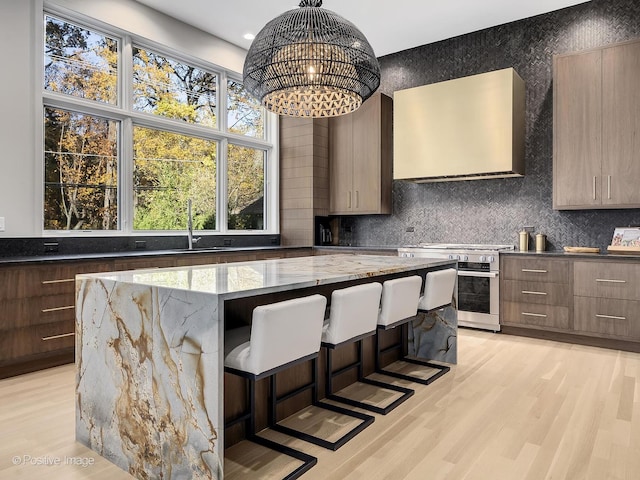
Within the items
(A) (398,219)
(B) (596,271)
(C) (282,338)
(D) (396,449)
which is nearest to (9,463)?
(C) (282,338)

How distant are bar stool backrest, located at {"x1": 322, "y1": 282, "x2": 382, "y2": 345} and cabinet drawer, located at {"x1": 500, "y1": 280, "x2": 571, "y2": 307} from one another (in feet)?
8.27

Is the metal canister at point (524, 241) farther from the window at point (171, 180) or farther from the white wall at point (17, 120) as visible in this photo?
the white wall at point (17, 120)

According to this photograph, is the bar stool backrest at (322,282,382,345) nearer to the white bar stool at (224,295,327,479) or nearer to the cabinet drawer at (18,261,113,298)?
the white bar stool at (224,295,327,479)

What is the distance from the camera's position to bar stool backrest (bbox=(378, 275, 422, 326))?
269cm

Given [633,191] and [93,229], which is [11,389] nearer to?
[93,229]

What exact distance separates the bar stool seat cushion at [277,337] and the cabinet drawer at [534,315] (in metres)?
3.03

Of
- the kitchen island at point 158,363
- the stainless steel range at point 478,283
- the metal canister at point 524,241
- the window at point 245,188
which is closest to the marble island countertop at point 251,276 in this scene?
the kitchen island at point 158,363

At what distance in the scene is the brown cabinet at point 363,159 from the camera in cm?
571

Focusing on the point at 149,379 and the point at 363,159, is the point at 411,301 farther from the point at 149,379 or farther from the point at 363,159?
the point at 363,159

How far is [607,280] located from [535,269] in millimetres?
590

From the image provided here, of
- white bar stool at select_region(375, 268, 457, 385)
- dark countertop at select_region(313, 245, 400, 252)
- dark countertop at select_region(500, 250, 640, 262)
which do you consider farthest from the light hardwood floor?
dark countertop at select_region(313, 245, 400, 252)

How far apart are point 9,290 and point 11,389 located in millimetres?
665

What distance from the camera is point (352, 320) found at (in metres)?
2.38

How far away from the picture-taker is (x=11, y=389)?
304 cm
